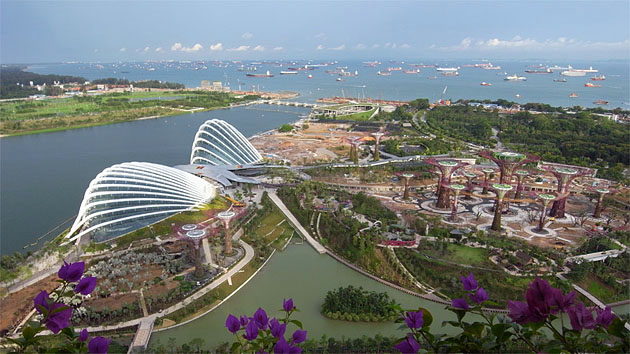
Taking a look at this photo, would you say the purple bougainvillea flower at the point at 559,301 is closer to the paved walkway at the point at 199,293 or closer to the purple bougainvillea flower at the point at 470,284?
the purple bougainvillea flower at the point at 470,284

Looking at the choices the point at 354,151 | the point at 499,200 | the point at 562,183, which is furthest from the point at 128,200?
the point at 562,183

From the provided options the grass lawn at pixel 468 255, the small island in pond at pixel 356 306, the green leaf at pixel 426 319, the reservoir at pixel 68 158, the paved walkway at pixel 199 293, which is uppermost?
the green leaf at pixel 426 319

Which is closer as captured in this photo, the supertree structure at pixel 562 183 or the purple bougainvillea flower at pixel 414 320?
the purple bougainvillea flower at pixel 414 320

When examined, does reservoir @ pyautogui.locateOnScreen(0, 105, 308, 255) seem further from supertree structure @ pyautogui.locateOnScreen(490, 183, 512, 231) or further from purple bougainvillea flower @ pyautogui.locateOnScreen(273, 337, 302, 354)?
supertree structure @ pyautogui.locateOnScreen(490, 183, 512, 231)

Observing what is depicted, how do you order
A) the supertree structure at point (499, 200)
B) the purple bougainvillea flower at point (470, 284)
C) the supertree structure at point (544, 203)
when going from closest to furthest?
the purple bougainvillea flower at point (470, 284)
the supertree structure at point (499, 200)
the supertree structure at point (544, 203)

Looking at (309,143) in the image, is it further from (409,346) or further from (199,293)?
(409,346)

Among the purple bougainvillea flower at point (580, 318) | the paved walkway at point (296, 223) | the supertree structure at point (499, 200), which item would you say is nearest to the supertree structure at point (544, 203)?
the supertree structure at point (499, 200)

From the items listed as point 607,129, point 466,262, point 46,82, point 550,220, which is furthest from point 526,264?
point 46,82
